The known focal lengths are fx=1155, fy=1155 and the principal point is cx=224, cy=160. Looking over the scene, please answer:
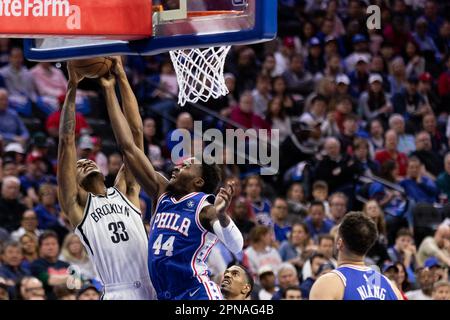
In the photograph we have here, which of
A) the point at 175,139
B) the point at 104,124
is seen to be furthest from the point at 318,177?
the point at 104,124

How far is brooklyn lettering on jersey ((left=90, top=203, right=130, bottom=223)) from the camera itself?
7281 millimetres

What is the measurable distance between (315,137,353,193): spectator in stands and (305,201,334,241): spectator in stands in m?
0.81

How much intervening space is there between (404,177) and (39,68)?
4303 mm

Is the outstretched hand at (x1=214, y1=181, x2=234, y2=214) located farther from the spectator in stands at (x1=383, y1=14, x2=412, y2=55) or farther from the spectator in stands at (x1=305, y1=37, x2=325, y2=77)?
the spectator in stands at (x1=383, y1=14, x2=412, y2=55)

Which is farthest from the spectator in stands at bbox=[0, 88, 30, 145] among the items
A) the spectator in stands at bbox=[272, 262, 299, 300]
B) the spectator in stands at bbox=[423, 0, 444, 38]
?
the spectator in stands at bbox=[423, 0, 444, 38]

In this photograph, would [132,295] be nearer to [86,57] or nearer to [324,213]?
[86,57]

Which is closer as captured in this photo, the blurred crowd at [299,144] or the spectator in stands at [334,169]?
the blurred crowd at [299,144]

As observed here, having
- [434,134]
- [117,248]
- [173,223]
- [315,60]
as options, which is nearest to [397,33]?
[315,60]

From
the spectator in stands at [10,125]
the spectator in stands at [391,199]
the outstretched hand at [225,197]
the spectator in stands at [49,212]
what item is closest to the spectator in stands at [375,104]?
the spectator in stands at [391,199]

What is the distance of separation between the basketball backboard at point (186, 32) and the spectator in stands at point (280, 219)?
15.8ft

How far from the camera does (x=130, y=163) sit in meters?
7.12

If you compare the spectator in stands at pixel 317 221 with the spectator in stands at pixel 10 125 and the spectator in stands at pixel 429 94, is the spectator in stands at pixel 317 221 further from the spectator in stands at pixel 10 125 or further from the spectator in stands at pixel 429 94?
the spectator in stands at pixel 429 94

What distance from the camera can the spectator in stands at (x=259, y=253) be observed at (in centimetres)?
1086

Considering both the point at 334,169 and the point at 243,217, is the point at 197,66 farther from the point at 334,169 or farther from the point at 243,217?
the point at 334,169
